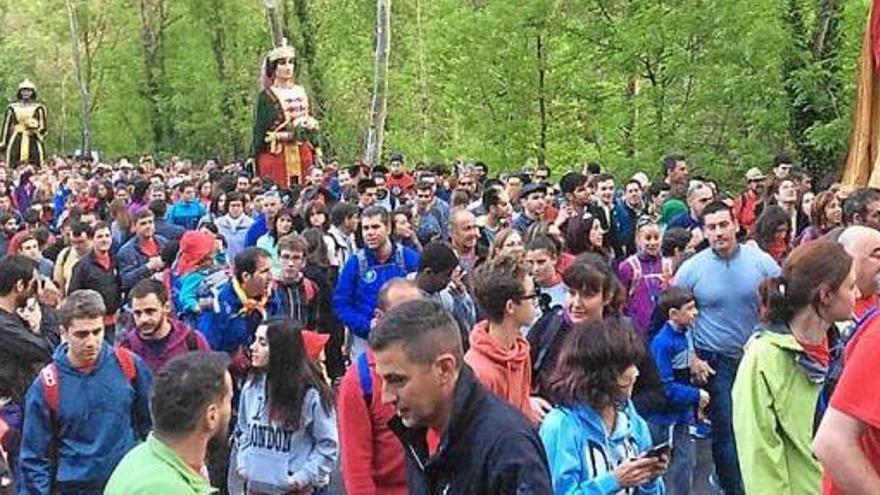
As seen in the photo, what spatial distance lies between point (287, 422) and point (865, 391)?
348cm

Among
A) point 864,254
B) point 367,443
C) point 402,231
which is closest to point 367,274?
point 402,231

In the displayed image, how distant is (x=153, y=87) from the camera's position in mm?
48875

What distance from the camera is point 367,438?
18.5 ft

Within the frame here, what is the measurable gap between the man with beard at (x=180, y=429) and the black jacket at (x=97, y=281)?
242 inches

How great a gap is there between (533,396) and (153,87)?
4428 centimetres

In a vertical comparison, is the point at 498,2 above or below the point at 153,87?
above

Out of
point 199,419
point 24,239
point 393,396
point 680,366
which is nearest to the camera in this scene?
point 393,396

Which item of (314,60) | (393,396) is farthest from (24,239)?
(314,60)

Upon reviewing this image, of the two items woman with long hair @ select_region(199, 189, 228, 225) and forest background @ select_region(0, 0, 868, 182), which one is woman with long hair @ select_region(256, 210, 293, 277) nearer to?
woman with long hair @ select_region(199, 189, 228, 225)

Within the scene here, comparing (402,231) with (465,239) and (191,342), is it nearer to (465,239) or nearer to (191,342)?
(465,239)

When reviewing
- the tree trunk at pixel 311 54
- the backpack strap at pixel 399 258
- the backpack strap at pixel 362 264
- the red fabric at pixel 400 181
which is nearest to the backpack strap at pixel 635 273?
the backpack strap at pixel 399 258

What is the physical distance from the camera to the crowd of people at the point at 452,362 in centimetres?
395

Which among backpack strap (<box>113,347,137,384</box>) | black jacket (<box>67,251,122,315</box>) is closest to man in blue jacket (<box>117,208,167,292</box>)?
black jacket (<box>67,251,122,315</box>)

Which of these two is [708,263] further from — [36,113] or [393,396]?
[36,113]
